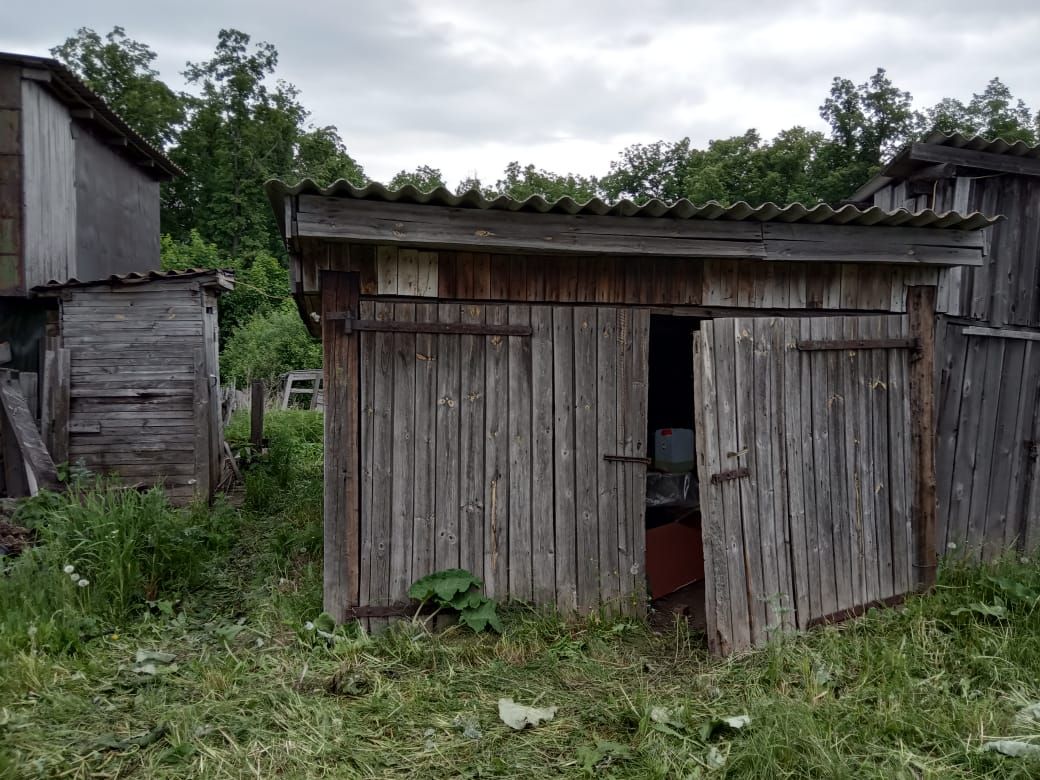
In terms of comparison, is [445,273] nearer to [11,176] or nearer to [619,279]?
[619,279]

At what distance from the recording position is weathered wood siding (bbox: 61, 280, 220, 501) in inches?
286

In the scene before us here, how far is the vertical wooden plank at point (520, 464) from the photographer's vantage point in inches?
176

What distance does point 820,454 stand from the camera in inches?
175

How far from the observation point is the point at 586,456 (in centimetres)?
455

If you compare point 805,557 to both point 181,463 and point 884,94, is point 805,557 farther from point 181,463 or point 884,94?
point 884,94

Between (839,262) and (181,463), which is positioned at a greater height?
(839,262)

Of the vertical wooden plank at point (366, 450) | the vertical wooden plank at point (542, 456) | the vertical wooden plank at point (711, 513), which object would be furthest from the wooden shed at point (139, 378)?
the vertical wooden plank at point (711, 513)

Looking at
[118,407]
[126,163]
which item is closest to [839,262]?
[118,407]

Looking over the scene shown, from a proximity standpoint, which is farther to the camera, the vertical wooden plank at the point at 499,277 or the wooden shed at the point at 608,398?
the vertical wooden plank at the point at 499,277

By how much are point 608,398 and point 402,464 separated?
1447 mm

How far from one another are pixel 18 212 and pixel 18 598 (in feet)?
18.5

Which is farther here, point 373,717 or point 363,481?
point 363,481

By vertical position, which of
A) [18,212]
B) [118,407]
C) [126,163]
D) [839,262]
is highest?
[126,163]

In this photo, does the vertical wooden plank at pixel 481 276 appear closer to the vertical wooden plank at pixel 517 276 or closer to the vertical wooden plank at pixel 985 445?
the vertical wooden plank at pixel 517 276
